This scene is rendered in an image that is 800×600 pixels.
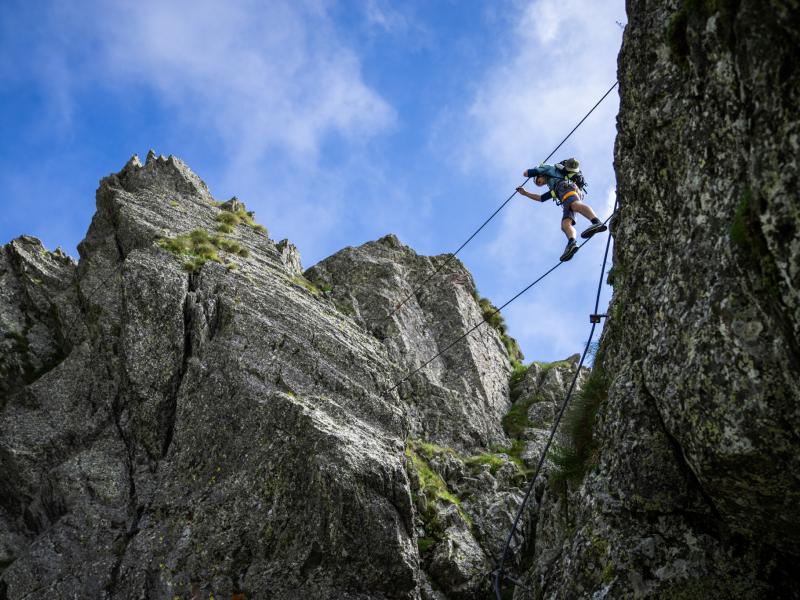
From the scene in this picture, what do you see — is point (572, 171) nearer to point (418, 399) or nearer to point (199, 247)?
point (418, 399)

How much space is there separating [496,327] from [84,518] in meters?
22.5

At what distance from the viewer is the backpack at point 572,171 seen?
20.4 metres

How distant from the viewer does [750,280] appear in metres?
8.98

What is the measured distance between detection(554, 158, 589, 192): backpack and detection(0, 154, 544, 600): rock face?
900cm

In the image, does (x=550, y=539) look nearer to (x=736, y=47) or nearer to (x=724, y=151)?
(x=724, y=151)

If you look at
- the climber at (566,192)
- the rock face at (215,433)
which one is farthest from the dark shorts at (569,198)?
the rock face at (215,433)

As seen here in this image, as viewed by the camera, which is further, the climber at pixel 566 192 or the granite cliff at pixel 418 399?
the climber at pixel 566 192

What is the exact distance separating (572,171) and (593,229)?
298 centimetres

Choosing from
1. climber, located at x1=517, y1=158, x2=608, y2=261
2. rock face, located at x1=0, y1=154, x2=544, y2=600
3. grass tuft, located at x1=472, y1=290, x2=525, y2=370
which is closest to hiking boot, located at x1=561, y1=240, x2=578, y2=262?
climber, located at x1=517, y1=158, x2=608, y2=261

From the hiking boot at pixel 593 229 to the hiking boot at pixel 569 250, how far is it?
525 mm

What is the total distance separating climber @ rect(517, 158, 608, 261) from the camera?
745 inches

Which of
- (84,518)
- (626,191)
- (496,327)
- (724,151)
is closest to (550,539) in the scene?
(626,191)

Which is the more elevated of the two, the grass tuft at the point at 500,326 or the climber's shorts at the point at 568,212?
the grass tuft at the point at 500,326

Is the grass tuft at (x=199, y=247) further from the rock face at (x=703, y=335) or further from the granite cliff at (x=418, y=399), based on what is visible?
the rock face at (x=703, y=335)
